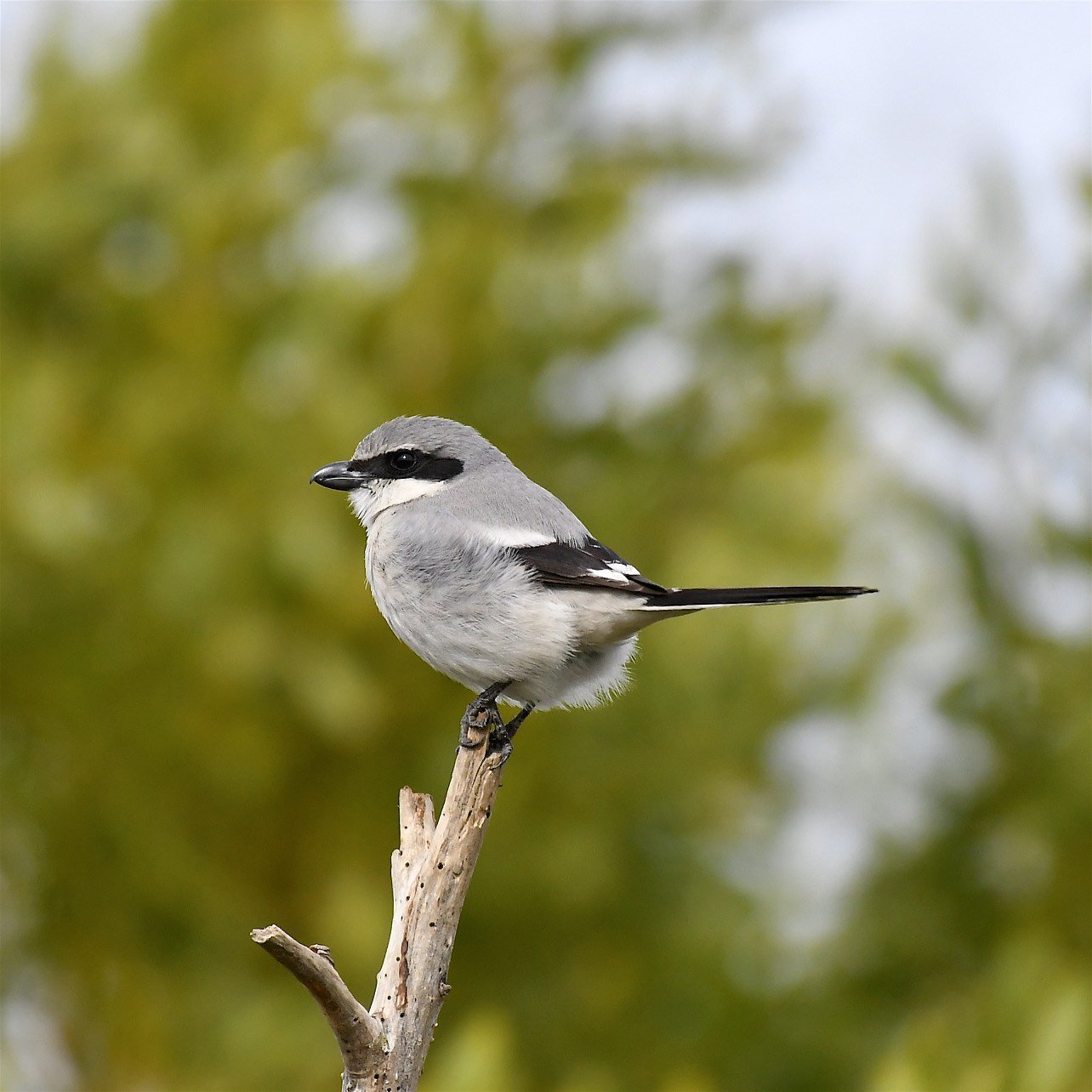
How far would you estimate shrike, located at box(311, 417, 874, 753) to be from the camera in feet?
9.17

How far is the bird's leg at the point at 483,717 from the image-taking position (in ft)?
8.61

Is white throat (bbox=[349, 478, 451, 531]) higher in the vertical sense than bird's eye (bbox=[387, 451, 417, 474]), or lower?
lower

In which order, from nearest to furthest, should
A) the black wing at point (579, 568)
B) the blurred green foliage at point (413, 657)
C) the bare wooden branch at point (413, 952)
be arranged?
the bare wooden branch at point (413, 952)
the black wing at point (579, 568)
the blurred green foliage at point (413, 657)

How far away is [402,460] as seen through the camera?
312cm

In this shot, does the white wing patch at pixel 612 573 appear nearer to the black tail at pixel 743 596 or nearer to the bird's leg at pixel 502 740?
the black tail at pixel 743 596

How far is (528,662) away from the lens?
2.82m

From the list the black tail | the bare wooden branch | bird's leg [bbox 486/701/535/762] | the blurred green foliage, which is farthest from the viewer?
the blurred green foliage

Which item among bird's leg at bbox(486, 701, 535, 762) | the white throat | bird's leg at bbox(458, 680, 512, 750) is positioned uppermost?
the white throat

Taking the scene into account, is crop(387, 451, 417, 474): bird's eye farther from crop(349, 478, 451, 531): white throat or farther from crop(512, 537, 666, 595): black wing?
crop(512, 537, 666, 595): black wing

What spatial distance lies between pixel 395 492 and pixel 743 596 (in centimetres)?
103

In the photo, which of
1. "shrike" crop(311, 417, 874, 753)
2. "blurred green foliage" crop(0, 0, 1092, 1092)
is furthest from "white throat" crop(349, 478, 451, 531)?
"blurred green foliage" crop(0, 0, 1092, 1092)

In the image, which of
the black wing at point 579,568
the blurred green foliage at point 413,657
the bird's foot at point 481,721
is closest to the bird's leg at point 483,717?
the bird's foot at point 481,721

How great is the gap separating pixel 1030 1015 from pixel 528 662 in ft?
10.5

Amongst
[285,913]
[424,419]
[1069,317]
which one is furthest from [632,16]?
[285,913]
